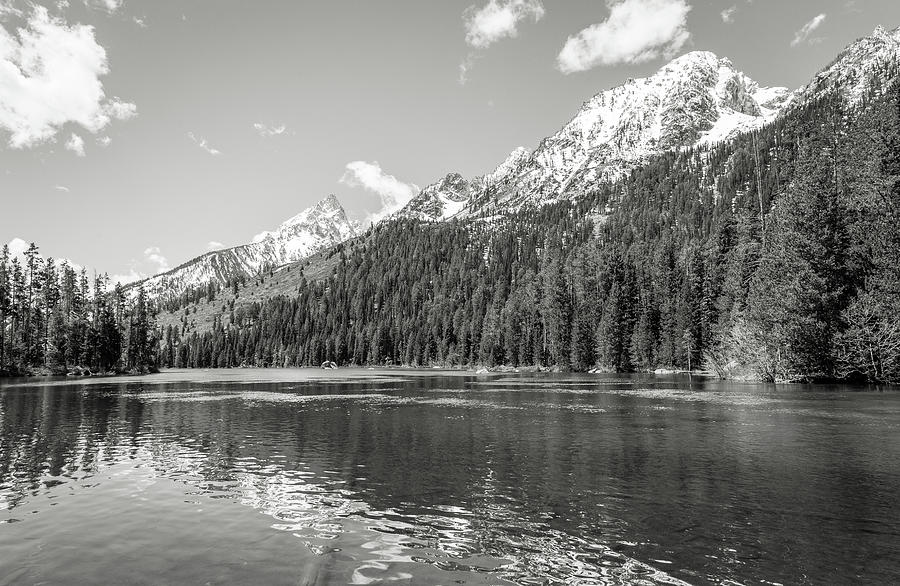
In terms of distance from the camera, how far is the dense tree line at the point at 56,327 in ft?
384

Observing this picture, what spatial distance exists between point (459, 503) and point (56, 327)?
5271 inches

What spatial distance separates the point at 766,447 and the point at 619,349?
338 ft

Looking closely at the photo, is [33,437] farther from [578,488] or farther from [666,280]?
[666,280]

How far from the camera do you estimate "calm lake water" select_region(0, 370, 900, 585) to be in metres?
11.0

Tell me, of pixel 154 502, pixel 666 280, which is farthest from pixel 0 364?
pixel 666 280

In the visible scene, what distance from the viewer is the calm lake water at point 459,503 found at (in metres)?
11.0

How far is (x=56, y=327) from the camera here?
383 ft

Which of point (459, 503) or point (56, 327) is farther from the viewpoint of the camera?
point (56, 327)

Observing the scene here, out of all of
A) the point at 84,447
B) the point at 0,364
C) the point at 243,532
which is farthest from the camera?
the point at 0,364

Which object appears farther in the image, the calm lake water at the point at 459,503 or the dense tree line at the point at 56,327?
the dense tree line at the point at 56,327

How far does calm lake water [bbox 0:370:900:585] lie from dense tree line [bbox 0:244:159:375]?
10543cm

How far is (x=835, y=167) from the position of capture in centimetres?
8419

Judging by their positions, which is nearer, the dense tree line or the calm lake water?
the calm lake water

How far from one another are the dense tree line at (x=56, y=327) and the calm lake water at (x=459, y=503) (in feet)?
346
